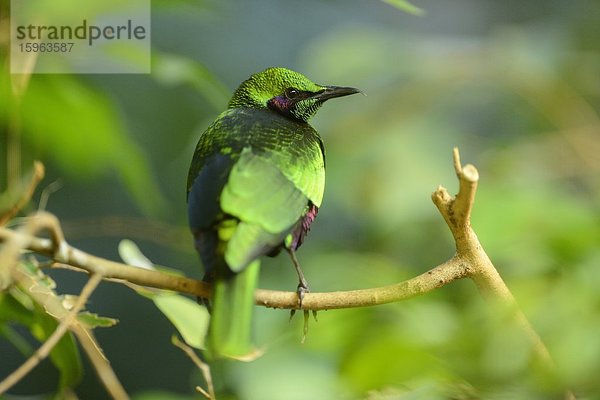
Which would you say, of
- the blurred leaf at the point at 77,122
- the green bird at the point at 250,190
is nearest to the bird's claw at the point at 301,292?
the green bird at the point at 250,190

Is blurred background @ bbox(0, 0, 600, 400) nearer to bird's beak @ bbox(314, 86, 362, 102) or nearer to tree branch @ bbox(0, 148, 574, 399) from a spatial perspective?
tree branch @ bbox(0, 148, 574, 399)

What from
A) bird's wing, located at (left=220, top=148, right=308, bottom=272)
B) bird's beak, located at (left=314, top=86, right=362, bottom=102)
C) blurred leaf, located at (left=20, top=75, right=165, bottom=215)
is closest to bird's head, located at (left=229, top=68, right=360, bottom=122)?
bird's beak, located at (left=314, top=86, right=362, bottom=102)

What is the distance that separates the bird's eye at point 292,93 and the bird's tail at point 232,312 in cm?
33

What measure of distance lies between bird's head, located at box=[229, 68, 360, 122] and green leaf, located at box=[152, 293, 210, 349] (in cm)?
33

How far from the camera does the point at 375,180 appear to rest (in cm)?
244

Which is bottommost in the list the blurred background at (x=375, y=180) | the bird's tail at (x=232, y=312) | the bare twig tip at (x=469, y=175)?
the blurred background at (x=375, y=180)

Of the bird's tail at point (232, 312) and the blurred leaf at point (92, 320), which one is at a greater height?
the bird's tail at point (232, 312)

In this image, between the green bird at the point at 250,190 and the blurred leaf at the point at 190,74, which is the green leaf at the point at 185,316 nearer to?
the green bird at the point at 250,190

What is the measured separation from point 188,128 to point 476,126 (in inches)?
48.8

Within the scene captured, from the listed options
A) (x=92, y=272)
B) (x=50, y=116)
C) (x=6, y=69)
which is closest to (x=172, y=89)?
(x=50, y=116)

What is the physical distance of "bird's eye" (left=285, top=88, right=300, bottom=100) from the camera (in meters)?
1.26

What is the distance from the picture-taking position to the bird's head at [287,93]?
1.25 meters

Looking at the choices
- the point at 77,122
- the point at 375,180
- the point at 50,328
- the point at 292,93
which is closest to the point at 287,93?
the point at 292,93

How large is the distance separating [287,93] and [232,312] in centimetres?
43
